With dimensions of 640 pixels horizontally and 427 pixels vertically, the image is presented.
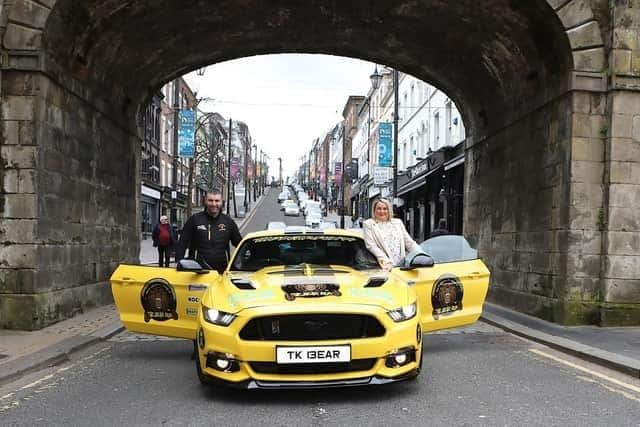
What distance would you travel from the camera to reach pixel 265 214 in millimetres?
70875

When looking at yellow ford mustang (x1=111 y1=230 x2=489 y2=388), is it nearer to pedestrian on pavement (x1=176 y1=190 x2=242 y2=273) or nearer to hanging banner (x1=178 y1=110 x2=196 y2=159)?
pedestrian on pavement (x1=176 y1=190 x2=242 y2=273)

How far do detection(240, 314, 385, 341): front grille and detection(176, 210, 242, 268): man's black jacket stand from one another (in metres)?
2.99

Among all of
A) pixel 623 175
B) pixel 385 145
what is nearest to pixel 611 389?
pixel 623 175

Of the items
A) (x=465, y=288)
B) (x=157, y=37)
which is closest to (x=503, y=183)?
(x=465, y=288)

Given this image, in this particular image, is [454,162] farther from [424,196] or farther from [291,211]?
[291,211]

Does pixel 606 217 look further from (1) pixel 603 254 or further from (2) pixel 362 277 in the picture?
(2) pixel 362 277

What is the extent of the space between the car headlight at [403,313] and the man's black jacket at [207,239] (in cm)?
315

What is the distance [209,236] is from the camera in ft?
25.6

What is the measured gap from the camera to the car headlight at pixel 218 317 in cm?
492

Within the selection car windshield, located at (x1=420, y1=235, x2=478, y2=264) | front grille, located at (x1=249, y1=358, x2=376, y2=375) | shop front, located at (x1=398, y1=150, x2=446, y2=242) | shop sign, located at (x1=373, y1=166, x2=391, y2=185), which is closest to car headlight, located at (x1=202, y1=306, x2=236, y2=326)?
front grille, located at (x1=249, y1=358, x2=376, y2=375)

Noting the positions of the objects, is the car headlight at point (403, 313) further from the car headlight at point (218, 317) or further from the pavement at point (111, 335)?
the pavement at point (111, 335)

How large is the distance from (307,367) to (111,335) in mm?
4832

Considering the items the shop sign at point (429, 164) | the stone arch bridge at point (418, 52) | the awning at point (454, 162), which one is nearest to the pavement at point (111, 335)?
the stone arch bridge at point (418, 52)

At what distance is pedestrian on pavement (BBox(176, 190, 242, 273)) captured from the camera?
780 cm
